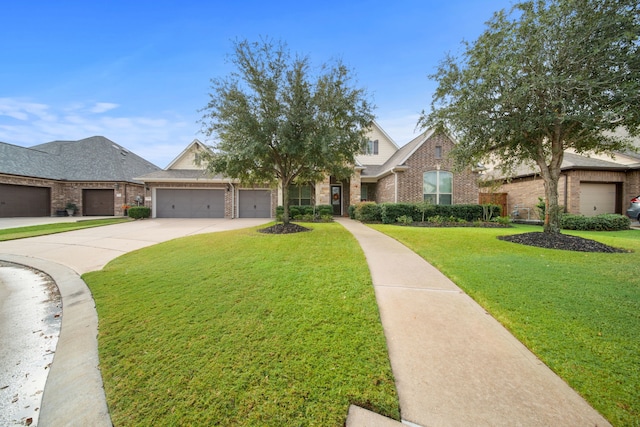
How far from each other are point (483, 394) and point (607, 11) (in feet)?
30.1

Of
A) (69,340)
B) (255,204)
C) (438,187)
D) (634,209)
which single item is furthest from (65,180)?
(634,209)

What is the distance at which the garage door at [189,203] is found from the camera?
715 inches

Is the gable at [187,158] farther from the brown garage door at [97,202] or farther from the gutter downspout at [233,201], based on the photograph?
the brown garage door at [97,202]

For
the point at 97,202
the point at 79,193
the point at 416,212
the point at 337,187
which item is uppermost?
the point at 337,187

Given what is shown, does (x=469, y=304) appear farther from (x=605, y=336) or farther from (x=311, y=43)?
(x=311, y=43)

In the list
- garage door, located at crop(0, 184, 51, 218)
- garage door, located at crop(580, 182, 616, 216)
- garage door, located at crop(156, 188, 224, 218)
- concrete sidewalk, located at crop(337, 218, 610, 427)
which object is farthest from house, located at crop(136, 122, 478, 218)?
concrete sidewalk, located at crop(337, 218, 610, 427)

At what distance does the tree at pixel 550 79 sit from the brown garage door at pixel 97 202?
2408cm

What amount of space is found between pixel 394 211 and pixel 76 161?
26.2m

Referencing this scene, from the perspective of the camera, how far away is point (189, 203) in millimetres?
18359

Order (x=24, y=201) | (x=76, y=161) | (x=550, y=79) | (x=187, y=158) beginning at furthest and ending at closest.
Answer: (x=76, y=161) → (x=187, y=158) → (x=24, y=201) → (x=550, y=79)

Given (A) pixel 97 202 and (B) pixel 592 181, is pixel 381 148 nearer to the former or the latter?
(B) pixel 592 181

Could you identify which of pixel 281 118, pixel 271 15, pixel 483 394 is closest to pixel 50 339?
pixel 483 394

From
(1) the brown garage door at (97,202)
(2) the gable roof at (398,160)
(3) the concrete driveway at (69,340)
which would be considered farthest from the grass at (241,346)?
(1) the brown garage door at (97,202)

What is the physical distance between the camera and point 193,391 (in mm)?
1830
